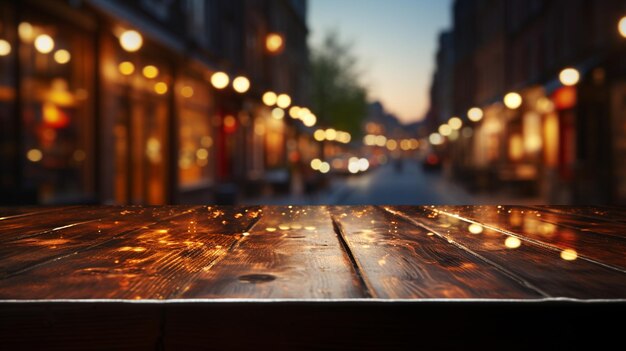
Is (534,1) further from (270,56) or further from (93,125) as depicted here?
(93,125)

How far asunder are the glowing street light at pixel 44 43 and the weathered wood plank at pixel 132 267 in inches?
314

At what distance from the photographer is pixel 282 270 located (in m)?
1.53

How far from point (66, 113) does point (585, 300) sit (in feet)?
32.9

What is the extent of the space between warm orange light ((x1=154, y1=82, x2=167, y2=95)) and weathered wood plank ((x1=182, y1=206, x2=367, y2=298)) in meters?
12.7

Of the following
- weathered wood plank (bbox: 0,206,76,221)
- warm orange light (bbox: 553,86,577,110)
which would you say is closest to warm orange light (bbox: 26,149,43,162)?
weathered wood plank (bbox: 0,206,76,221)

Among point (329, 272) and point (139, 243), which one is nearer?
point (329, 272)

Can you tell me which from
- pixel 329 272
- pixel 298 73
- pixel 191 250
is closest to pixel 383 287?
pixel 329 272

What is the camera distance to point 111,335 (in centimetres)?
121

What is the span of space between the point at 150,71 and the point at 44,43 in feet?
14.8

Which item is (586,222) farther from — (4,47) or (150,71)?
(150,71)

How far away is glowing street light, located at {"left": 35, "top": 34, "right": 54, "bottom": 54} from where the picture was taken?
9.33 m

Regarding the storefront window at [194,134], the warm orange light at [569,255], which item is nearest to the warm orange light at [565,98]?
the storefront window at [194,134]

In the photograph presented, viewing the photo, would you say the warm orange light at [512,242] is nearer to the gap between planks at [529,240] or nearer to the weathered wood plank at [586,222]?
the gap between planks at [529,240]

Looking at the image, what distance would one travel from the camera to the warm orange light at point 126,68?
12195mm
